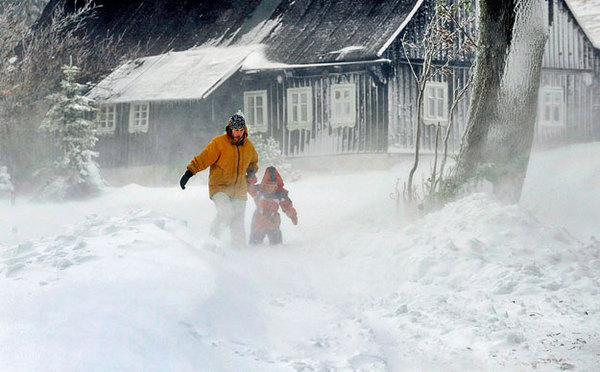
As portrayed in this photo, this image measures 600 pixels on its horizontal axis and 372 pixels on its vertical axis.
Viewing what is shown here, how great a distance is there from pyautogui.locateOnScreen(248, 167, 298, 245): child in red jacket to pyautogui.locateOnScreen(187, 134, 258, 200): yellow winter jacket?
50 cm

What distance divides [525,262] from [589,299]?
98cm

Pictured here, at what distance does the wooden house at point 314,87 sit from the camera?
22.0 metres

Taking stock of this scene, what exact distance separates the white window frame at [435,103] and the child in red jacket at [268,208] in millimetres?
12911

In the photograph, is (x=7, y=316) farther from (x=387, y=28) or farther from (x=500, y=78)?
(x=387, y=28)

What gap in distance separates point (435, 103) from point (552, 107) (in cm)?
548

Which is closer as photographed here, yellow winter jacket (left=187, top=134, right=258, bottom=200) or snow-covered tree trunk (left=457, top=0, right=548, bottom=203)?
yellow winter jacket (left=187, top=134, right=258, bottom=200)

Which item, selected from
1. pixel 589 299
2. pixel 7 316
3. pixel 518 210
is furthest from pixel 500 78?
pixel 7 316

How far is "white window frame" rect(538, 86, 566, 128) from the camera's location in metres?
25.4

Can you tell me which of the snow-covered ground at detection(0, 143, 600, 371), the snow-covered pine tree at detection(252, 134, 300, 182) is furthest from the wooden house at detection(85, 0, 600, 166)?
the snow-covered ground at detection(0, 143, 600, 371)

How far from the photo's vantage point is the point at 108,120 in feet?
88.1

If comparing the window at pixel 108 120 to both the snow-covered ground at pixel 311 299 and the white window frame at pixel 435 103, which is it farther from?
the snow-covered ground at pixel 311 299

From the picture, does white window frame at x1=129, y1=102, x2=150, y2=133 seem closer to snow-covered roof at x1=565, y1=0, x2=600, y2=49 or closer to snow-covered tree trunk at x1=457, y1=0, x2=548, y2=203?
snow-covered roof at x1=565, y1=0, x2=600, y2=49

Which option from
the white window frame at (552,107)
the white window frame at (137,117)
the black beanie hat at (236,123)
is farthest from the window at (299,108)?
the black beanie hat at (236,123)

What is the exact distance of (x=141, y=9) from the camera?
1187 inches
